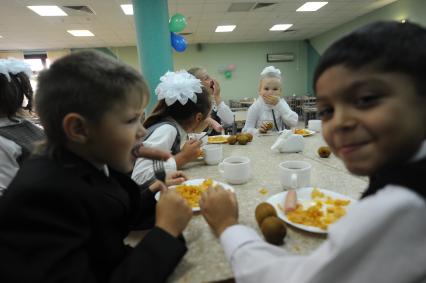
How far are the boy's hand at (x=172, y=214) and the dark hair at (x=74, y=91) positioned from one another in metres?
0.30

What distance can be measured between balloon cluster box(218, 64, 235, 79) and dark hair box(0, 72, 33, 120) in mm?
9168

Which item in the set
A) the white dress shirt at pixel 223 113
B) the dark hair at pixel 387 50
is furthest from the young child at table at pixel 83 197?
the white dress shirt at pixel 223 113

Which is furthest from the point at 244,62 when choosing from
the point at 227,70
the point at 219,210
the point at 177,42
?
the point at 219,210

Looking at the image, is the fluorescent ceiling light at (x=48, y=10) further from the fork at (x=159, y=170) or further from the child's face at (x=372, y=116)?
the child's face at (x=372, y=116)

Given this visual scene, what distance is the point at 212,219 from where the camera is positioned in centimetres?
73

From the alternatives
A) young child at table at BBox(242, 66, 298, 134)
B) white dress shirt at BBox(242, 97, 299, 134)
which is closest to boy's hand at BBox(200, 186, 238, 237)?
white dress shirt at BBox(242, 97, 299, 134)

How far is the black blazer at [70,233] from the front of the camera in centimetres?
48

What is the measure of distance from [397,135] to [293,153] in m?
1.24

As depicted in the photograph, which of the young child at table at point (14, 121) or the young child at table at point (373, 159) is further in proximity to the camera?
the young child at table at point (14, 121)

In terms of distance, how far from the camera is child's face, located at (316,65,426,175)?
1.52 feet

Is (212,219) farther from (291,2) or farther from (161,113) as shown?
(291,2)

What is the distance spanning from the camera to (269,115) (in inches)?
120

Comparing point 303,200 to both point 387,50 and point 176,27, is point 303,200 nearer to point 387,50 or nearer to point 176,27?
point 387,50

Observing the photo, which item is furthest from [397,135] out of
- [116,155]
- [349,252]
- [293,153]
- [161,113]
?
[161,113]
